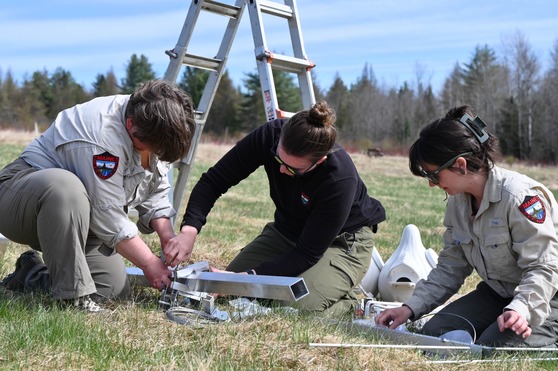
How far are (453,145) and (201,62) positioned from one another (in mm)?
2771

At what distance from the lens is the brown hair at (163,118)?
3.46m

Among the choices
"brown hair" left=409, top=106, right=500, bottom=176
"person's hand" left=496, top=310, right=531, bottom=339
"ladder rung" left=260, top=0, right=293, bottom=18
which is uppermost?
"ladder rung" left=260, top=0, right=293, bottom=18

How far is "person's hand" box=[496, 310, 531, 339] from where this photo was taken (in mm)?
3143

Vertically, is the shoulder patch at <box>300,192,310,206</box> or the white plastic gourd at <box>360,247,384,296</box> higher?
the shoulder patch at <box>300,192,310,206</box>

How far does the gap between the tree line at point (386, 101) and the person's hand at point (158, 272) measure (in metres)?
58.0

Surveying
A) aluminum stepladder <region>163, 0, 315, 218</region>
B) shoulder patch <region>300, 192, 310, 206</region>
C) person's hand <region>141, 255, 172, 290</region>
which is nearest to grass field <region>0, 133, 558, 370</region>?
person's hand <region>141, 255, 172, 290</region>

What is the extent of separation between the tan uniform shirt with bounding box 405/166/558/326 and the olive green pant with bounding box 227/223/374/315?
25.9 inches

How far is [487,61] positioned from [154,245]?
263 feet

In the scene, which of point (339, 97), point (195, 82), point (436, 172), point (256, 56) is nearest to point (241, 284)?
point (436, 172)

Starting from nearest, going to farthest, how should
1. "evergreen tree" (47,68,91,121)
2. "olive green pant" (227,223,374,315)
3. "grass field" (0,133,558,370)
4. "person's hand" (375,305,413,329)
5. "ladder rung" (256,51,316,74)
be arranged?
"grass field" (0,133,558,370)
"person's hand" (375,305,413,329)
"olive green pant" (227,223,374,315)
"ladder rung" (256,51,316,74)
"evergreen tree" (47,68,91,121)

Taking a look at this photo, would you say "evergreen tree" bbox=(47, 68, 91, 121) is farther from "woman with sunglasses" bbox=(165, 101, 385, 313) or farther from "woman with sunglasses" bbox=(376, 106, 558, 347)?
"woman with sunglasses" bbox=(376, 106, 558, 347)

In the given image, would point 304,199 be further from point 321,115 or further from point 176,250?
point 176,250

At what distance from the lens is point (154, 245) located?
20.1 ft

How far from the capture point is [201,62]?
5.59 metres
